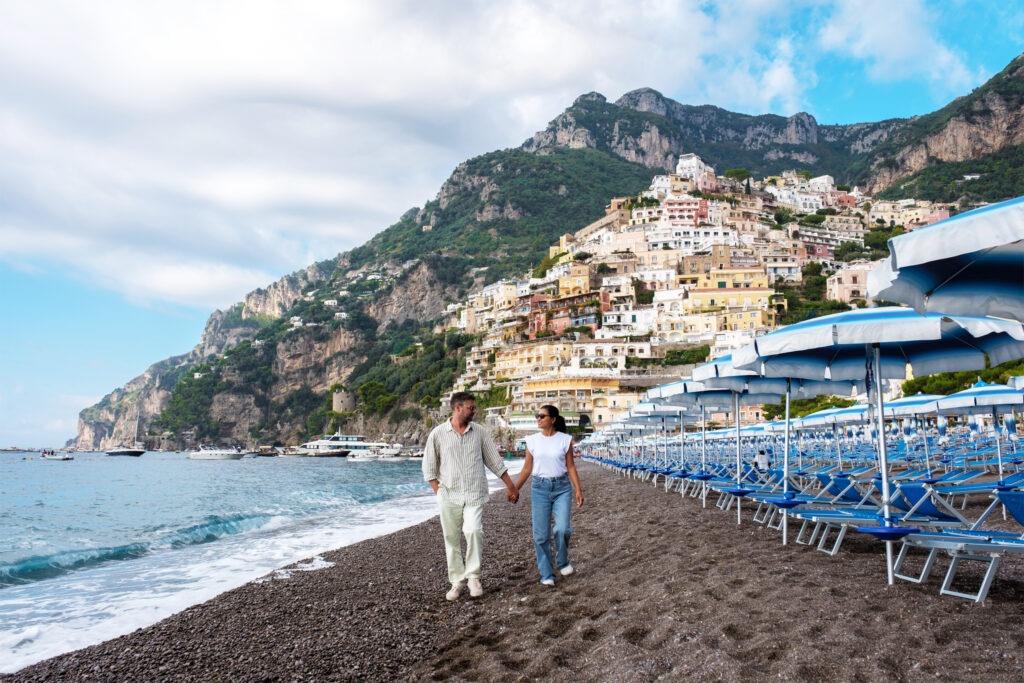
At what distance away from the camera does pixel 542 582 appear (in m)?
6.18

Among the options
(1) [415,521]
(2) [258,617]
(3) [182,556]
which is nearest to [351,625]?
(2) [258,617]

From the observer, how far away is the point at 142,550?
→ 42.0 feet

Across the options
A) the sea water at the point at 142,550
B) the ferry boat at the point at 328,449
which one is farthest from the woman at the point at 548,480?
the ferry boat at the point at 328,449

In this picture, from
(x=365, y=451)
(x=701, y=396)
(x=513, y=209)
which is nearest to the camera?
(x=701, y=396)

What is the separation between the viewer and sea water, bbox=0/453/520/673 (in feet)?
22.9

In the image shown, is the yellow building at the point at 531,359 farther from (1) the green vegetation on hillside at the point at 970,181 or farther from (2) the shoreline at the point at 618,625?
(1) the green vegetation on hillside at the point at 970,181

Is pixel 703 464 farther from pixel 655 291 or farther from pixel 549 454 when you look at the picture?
pixel 655 291

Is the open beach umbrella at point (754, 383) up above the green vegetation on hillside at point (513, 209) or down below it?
→ below

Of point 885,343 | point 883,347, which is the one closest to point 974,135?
point 883,347

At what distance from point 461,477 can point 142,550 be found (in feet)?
31.6

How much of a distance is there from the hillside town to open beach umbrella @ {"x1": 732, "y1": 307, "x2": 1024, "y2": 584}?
51995 millimetres

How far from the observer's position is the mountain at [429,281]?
363 ft

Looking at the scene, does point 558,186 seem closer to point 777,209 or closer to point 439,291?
point 439,291

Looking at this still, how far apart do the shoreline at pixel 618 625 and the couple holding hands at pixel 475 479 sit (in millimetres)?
360
